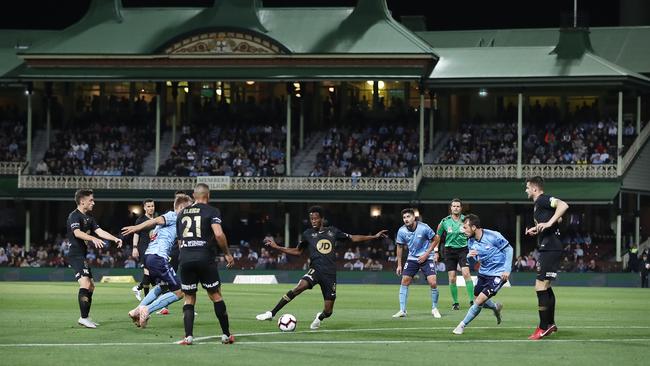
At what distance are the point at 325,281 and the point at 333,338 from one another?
2.16 metres

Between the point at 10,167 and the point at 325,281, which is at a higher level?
the point at 10,167

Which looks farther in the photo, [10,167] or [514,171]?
[10,167]

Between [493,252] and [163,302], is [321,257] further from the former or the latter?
[493,252]

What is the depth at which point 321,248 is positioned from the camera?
23.9 meters

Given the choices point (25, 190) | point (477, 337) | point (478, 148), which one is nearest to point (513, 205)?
point (478, 148)

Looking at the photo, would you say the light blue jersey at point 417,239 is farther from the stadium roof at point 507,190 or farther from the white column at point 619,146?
the white column at point 619,146

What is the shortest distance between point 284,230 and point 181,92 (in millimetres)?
10068

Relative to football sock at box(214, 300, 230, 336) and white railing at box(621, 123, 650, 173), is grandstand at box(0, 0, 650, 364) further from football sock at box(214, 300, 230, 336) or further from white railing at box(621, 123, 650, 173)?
football sock at box(214, 300, 230, 336)

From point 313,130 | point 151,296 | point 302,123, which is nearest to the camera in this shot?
point 151,296

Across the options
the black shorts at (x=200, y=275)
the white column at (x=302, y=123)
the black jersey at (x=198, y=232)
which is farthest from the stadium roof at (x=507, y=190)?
the black jersey at (x=198, y=232)

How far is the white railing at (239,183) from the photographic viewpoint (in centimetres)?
6197

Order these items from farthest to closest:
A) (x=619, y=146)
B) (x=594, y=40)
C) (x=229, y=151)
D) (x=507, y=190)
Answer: (x=594, y=40) → (x=229, y=151) → (x=507, y=190) → (x=619, y=146)

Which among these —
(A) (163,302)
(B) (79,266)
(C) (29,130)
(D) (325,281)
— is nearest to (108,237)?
(B) (79,266)

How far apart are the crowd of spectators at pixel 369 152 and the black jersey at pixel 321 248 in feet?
126
